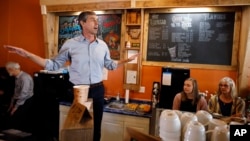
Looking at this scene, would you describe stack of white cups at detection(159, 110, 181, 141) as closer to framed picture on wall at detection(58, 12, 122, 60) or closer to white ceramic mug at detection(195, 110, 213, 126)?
white ceramic mug at detection(195, 110, 213, 126)

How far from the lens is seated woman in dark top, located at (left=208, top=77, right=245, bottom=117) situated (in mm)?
2549

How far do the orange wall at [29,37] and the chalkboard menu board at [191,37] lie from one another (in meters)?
0.31

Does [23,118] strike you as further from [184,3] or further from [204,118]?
[204,118]

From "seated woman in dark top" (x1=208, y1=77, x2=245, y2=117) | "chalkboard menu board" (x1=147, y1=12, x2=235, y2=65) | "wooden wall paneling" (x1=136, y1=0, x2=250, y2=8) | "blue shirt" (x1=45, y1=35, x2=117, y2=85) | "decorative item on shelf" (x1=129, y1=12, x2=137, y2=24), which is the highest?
"wooden wall paneling" (x1=136, y1=0, x2=250, y2=8)

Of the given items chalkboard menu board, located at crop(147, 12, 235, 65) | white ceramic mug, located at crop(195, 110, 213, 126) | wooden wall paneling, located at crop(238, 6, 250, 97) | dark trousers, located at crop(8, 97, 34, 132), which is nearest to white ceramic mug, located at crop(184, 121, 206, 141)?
white ceramic mug, located at crop(195, 110, 213, 126)

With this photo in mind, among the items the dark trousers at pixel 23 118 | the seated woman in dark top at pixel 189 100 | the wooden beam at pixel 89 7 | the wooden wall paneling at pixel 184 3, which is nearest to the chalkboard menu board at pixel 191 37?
the wooden wall paneling at pixel 184 3

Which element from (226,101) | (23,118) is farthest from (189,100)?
(23,118)

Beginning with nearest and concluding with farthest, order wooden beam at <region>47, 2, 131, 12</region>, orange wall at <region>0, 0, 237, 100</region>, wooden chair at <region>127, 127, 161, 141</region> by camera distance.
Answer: wooden chair at <region>127, 127, 161, 141</region> → wooden beam at <region>47, 2, 131, 12</region> → orange wall at <region>0, 0, 237, 100</region>

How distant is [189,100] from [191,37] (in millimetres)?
898

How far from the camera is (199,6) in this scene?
2.81 metres

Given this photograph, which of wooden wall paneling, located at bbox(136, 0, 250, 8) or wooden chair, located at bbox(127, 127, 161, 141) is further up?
wooden wall paneling, located at bbox(136, 0, 250, 8)

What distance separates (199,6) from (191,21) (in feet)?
0.86

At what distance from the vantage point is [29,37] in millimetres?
4137

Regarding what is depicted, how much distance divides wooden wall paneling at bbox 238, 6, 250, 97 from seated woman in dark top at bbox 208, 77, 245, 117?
244mm
